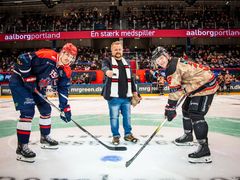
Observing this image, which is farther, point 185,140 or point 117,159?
point 185,140

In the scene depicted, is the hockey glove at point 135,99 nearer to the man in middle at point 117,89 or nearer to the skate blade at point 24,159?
the man in middle at point 117,89

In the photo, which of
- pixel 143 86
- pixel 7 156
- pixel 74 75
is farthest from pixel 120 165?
pixel 74 75

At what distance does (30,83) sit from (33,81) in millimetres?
53

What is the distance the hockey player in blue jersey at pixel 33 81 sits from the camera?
3.11m

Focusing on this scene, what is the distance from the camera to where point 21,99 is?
3.14 meters

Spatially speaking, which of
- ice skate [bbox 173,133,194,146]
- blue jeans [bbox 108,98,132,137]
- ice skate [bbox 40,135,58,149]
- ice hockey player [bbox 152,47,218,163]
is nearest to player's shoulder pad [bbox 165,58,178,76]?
ice hockey player [bbox 152,47,218,163]

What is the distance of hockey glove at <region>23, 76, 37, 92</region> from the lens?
3123 mm

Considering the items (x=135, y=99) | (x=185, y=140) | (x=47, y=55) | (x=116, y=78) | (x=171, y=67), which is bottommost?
(x=185, y=140)

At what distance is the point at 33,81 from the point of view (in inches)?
125

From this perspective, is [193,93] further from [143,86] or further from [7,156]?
[143,86]

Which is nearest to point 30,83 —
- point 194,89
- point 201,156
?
point 194,89

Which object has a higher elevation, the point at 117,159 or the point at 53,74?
the point at 53,74

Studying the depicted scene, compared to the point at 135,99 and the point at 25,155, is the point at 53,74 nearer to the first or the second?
the point at 25,155

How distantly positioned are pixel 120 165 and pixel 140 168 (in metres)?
0.24
